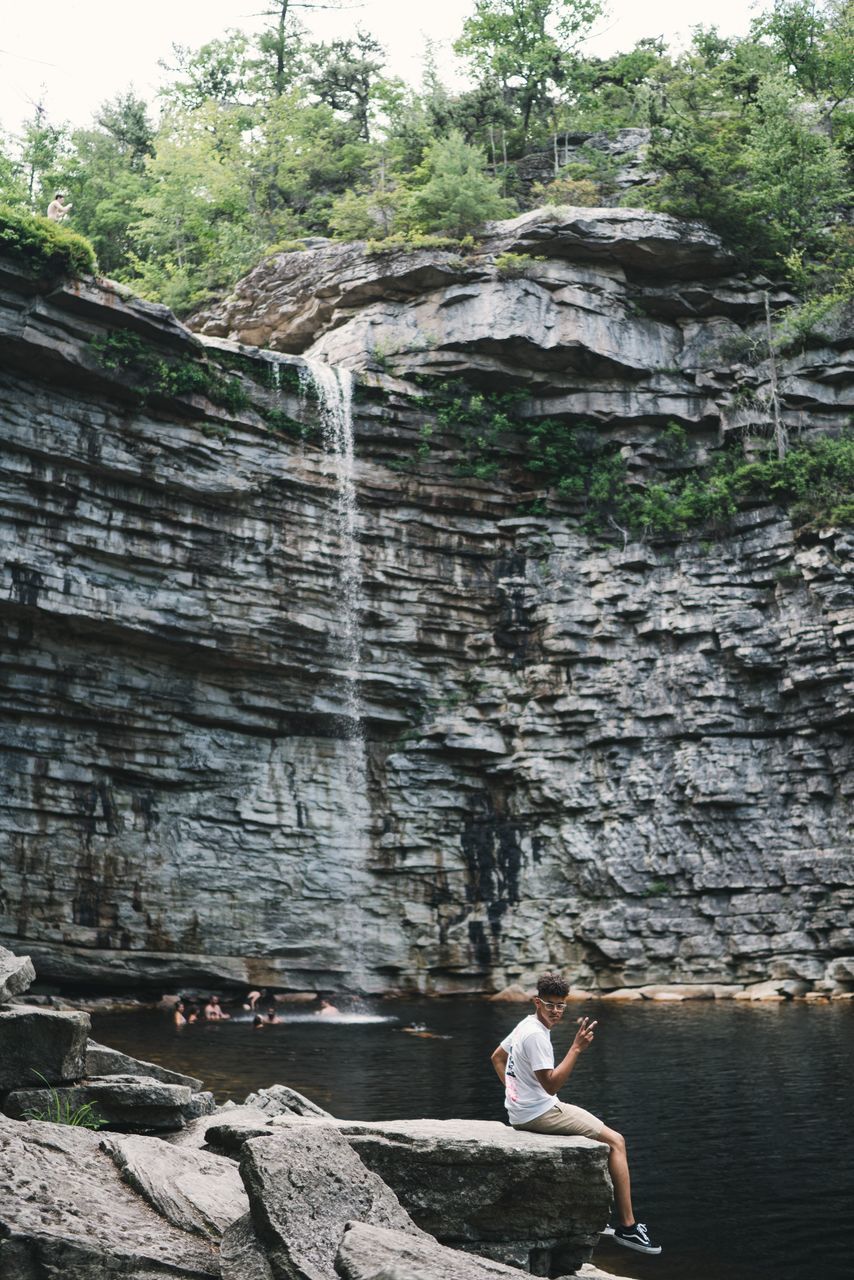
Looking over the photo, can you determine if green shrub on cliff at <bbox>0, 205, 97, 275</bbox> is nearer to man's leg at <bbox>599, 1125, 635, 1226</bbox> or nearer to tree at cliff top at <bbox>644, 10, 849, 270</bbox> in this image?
tree at cliff top at <bbox>644, 10, 849, 270</bbox>

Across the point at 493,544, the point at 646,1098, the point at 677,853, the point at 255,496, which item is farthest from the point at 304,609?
the point at 646,1098

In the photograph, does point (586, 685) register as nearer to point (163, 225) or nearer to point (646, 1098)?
point (646, 1098)

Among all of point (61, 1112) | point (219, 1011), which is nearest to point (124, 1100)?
point (61, 1112)

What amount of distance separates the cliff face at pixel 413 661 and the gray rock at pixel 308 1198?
20.5 m

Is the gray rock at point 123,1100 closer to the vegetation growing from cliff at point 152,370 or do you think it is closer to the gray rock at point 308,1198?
the gray rock at point 308,1198

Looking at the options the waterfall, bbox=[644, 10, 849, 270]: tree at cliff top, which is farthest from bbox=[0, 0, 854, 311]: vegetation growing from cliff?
the waterfall

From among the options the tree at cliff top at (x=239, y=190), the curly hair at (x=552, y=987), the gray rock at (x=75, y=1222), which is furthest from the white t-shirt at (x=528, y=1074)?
the tree at cliff top at (x=239, y=190)

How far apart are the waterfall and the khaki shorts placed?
2158 centimetres

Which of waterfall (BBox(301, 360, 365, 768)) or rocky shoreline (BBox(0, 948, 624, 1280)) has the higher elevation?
waterfall (BBox(301, 360, 365, 768))

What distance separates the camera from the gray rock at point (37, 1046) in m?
7.59

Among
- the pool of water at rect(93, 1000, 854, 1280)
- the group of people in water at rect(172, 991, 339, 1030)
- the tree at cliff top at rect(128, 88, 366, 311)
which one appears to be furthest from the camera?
the tree at cliff top at rect(128, 88, 366, 311)

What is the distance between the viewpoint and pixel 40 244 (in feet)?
78.1

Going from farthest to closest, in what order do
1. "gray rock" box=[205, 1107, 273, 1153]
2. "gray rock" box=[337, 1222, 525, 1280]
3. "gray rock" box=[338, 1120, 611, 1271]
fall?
"gray rock" box=[205, 1107, 273, 1153] < "gray rock" box=[338, 1120, 611, 1271] < "gray rock" box=[337, 1222, 525, 1280]

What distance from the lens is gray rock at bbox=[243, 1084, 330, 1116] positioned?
9.44m
